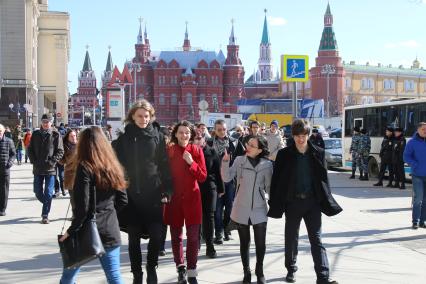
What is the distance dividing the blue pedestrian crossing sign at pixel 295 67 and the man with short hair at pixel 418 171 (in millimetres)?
5063

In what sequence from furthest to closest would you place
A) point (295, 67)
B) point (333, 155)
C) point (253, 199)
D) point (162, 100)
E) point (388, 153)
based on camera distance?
point (162, 100), point (333, 155), point (388, 153), point (295, 67), point (253, 199)

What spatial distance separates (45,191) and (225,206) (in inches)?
136

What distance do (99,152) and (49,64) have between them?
2538 inches

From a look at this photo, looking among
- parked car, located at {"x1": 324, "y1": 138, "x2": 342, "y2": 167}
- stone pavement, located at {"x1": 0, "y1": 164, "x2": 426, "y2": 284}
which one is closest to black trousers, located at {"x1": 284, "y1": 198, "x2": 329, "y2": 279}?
stone pavement, located at {"x1": 0, "y1": 164, "x2": 426, "y2": 284}

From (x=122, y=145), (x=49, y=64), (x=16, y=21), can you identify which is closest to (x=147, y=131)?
(x=122, y=145)

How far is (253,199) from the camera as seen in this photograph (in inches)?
250

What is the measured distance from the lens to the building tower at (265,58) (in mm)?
190000

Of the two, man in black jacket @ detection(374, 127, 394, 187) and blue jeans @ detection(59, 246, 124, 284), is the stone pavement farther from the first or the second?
man in black jacket @ detection(374, 127, 394, 187)

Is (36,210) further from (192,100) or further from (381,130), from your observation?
(192,100)

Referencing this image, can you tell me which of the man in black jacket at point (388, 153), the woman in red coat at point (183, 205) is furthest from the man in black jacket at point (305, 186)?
the man in black jacket at point (388, 153)

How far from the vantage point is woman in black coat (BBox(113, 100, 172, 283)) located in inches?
226

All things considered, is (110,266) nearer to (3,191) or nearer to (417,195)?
(417,195)

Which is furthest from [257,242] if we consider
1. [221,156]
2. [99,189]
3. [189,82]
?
[189,82]

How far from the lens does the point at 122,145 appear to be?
582cm
